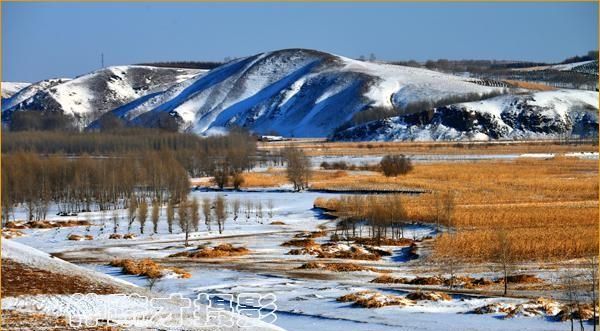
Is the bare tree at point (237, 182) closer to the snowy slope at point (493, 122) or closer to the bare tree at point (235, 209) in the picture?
the bare tree at point (235, 209)

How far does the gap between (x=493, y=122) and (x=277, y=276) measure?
5554 inches

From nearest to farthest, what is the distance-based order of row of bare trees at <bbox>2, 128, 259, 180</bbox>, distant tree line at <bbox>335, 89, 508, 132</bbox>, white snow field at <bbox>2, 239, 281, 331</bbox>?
white snow field at <bbox>2, 239, 281, 331</bbox>, row of bare trees at <bbox>2, 128, 259, 180</bbox>, distant tree line at <bbox>335, 89, 508, 132</bbox>

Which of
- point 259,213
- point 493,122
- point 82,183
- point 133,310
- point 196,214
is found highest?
point 493,122

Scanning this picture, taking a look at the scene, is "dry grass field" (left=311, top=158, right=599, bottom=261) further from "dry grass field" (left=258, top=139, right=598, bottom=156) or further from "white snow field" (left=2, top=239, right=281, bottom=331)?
"dry grass field" (left=258, top=139, right=598, bottom=156)

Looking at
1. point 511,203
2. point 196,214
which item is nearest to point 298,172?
point 196,214

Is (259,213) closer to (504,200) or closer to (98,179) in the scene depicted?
(504,200)

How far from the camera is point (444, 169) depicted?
254ft

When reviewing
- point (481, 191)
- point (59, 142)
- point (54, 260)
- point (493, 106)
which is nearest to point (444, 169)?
point (481, 191)

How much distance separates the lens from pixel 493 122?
6506 inches

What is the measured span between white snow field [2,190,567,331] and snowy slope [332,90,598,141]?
11234 cm

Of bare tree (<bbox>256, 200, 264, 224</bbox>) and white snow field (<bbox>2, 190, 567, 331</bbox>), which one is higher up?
bare tree (<bbox>256, 200, 264, 224</bbox>)

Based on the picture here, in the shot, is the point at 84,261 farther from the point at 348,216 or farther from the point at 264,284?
the point at 348,216

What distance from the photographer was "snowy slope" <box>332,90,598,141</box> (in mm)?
161875

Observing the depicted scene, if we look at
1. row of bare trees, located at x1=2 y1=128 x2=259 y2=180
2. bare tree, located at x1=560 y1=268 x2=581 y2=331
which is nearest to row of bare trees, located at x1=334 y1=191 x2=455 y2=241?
bare tree, located at x1=560 y1=268 x2=581 y2=331
